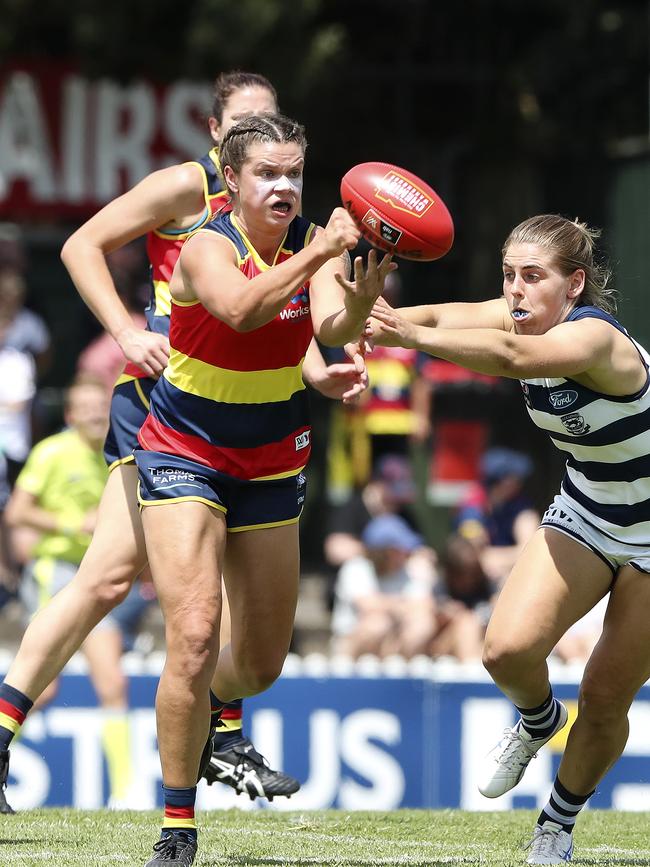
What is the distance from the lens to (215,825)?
6.02 metres

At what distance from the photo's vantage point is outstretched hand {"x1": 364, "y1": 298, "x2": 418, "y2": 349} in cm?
460

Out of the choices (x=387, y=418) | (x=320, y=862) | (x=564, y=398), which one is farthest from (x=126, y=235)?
(x=387, y=418)

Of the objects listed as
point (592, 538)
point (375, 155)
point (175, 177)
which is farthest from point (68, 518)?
point (375, 155)

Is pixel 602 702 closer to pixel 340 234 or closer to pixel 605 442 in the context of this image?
pixel 605 442

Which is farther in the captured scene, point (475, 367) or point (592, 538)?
point (592, 538)

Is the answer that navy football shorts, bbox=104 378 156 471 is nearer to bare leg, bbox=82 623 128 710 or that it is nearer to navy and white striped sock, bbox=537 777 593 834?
navy and white striped sock, bbox=537 777 593 834

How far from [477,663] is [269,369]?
4.88 meters

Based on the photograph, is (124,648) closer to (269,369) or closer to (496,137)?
(269,369)

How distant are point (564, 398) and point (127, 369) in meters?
1.65

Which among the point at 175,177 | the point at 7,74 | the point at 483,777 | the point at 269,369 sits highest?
the point at 7,74

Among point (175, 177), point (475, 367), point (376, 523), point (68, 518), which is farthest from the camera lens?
point (376, 523)

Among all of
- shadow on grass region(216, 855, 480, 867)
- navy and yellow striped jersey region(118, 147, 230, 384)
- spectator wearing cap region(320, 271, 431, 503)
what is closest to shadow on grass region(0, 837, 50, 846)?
shadow on grass region(216, 855, 480, 867)

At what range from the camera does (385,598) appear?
1044 cm

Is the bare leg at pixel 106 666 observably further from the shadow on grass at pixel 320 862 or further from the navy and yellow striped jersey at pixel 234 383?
the navy and yellow striped jersey at pixel 234 383
